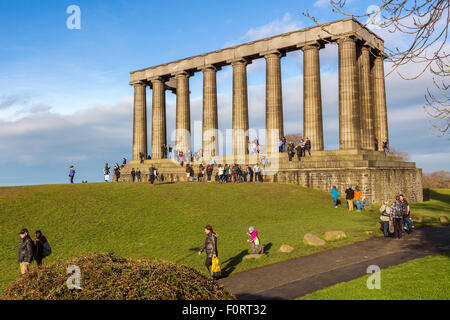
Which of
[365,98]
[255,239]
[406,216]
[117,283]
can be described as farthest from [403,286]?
[365,98]

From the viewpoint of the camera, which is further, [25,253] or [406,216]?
[406,216]

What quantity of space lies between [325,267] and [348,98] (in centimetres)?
2996

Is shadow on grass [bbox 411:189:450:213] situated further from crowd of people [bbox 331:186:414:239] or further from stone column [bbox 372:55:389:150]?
crowd of people [bbox 331:186:414:239]

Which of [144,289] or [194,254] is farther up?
[144,289]

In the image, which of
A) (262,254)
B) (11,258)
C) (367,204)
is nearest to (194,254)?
(262,254)

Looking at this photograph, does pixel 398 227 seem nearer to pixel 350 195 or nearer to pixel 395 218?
pixel 395 218

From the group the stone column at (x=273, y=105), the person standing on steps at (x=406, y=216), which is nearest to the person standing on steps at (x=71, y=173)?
the stone column at (x=273, y=105)

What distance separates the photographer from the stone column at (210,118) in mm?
50156

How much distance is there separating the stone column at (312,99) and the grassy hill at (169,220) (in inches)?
404

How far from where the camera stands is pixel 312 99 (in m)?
42.3

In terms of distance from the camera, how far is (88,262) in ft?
16.9

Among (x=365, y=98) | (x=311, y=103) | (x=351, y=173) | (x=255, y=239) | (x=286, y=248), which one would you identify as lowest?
(x=286, y=248)
